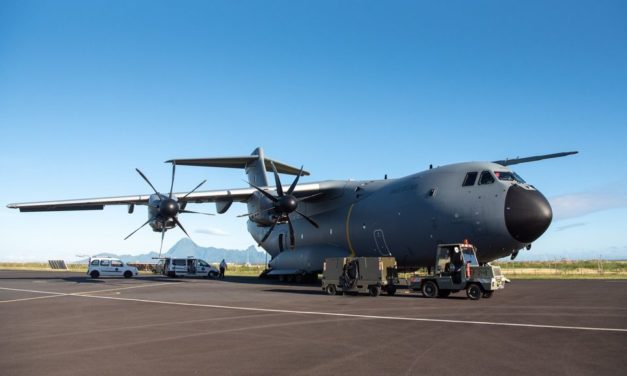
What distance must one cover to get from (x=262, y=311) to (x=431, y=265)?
35.6 ft

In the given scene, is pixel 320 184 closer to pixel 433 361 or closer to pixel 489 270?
pixel 489 270

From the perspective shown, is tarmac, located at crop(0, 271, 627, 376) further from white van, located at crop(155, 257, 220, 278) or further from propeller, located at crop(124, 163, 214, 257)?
white van, located at crop(155, 257, 220, 278)

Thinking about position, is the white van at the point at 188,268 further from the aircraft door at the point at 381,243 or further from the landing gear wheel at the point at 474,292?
the landing gear wheel at the point at 474,292

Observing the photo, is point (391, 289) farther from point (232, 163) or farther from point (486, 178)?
point (232, 163)

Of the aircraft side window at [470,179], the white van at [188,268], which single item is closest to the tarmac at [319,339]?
A: the aircraft side window at [470,179]

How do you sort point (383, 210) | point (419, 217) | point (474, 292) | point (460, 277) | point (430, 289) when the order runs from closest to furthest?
point (474, 292)
point (460, 277)
point (430, 289)
point (419, 217)
point (383, 210)

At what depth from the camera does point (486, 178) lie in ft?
62.7

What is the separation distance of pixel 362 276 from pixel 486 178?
6.23 meters

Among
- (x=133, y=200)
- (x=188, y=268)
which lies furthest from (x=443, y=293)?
(x=188, y=268)

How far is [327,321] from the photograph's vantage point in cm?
1137

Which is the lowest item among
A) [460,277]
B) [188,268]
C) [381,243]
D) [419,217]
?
[460,277]

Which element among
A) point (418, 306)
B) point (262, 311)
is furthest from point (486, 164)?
point (262, 311)

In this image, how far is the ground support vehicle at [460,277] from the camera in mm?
16812

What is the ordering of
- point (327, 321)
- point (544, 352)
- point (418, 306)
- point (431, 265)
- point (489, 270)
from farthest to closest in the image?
1. point (431, 265)
2. point (489, 270)
3. point (418, 306)
4. point (327, 321)
5. point (544, 352)
